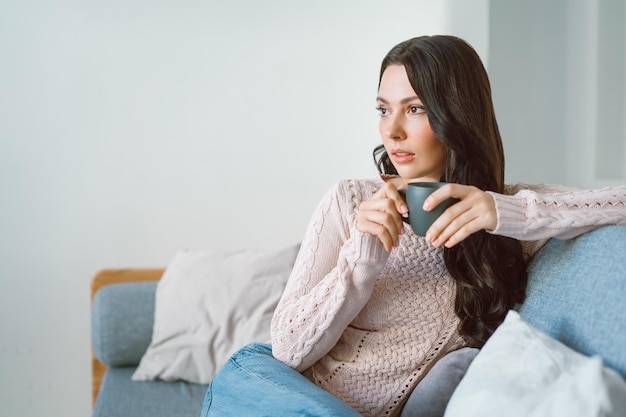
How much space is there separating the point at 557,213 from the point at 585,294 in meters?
0.16

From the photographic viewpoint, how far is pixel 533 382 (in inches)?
45.4

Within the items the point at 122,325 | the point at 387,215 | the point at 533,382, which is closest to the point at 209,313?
the point at 122,325

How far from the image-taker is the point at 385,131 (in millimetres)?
1724

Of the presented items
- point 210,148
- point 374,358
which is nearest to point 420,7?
point 210,148

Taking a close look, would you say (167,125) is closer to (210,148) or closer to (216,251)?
(210,148)

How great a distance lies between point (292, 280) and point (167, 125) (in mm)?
1664

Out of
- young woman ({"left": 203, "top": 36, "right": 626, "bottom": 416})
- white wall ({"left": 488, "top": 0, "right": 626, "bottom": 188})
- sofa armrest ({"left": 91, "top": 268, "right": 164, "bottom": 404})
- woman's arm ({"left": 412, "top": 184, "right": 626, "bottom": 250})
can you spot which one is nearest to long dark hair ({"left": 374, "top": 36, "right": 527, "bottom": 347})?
young woman ({"left": 203, "top": 36, "right": 626, "bottom": 416})

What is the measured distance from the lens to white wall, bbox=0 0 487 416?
3.17 metres

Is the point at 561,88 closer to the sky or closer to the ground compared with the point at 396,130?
closer to the ground

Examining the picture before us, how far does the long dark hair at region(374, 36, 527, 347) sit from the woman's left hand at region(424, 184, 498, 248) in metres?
0.29

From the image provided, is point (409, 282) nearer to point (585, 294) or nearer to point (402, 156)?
point (402, 156)

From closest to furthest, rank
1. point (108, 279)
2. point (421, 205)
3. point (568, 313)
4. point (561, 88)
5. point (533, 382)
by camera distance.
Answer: point (533, 382)
point (421, 205)
point (568, 313)
point (561, 88)
point (108, 279)

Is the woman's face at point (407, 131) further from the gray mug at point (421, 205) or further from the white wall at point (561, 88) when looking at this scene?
the white wall at point (561, 88)

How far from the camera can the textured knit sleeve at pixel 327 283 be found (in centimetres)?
155
